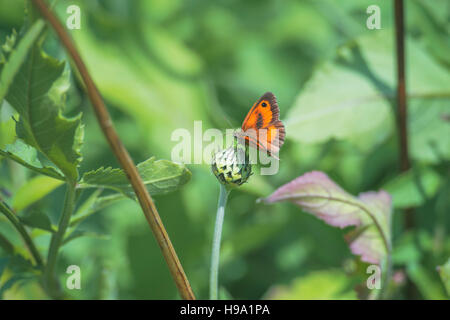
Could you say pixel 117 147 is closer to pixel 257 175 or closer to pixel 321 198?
pixel 321 198

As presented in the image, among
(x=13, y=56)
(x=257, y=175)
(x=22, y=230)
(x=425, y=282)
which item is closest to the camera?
(x=13, y=56)

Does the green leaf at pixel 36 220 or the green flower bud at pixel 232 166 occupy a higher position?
the green flower bud at pixel 232 166

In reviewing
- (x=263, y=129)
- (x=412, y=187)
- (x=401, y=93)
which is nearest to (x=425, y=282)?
(x=412, y=187)

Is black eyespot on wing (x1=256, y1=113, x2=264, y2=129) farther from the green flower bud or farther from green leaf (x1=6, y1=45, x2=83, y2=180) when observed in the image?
green leaf (x1=6, y1=45, x2=83, y2=180)

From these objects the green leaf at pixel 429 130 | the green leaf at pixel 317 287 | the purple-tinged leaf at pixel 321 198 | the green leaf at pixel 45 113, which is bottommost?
the green leaf at pixel 317 287

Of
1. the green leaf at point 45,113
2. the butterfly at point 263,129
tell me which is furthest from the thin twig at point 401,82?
the green leaf at point 45,113

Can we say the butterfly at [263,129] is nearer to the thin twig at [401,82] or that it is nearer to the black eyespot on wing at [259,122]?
the black eyespot on wing at [259,122]

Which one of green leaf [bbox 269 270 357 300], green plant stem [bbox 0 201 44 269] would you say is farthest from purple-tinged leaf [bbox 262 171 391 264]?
green plant stem [bbox 0 201 44 269]
